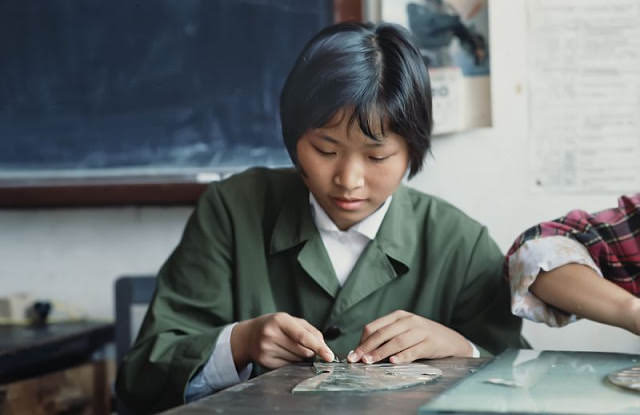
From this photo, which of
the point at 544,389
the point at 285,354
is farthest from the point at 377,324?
the point at 544,389

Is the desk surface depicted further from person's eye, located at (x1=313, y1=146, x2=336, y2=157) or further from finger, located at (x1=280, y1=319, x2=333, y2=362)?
person's eye, located at (x1=313, y1=146, x2=336, y2=157)

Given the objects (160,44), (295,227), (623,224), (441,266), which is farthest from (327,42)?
(160,44)

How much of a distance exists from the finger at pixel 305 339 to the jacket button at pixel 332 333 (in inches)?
7.5

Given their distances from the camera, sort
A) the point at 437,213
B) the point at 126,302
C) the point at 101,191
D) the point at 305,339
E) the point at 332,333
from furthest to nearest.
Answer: the point at 101,191
the point at 126,302
the point at 437,213
the point at 332,333
the point at 305,339

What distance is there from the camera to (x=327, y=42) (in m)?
1.28

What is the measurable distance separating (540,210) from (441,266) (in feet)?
1.17

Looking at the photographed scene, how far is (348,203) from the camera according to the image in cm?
125

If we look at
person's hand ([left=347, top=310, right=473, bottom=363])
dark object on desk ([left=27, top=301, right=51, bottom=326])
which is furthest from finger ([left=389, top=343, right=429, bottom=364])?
dark object on desk ([left=27, top=301, right=51, bottom=326])

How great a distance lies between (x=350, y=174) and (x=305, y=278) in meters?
0.24

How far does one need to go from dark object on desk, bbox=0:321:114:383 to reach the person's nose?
28.4 inches

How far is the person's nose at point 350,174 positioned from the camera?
1191mm

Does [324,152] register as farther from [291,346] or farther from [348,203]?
[291,346]

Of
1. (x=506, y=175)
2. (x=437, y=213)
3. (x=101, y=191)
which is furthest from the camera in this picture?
(x=101, y=191)

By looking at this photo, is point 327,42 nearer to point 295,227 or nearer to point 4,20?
point 295,227
